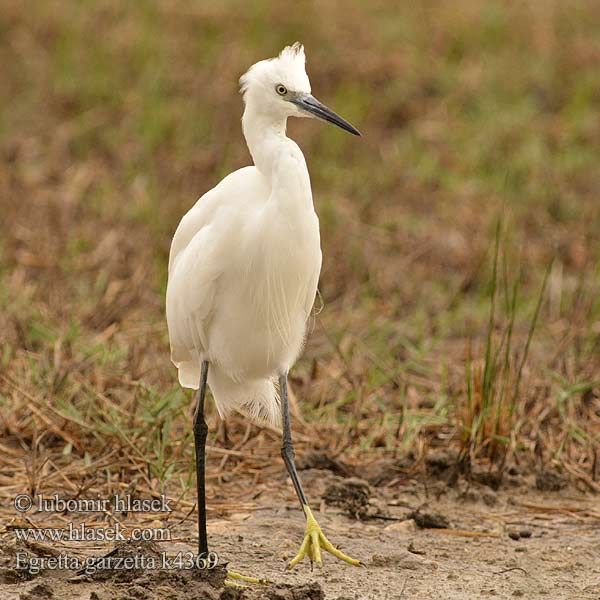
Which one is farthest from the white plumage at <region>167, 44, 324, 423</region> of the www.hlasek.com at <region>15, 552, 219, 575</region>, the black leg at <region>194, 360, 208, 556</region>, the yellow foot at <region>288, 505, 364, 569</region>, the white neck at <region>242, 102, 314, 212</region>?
the www.hlasek.com at <region>15, 552, 219, 575</region>

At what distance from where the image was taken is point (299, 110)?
3.43 m

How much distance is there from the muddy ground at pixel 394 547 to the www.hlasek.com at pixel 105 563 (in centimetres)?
3

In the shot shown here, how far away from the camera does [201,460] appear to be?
3633 mm

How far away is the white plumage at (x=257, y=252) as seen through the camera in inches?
133

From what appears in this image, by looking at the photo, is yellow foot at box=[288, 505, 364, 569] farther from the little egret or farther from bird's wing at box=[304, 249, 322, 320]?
bird's wing at box=[304, 249, 322, 320]

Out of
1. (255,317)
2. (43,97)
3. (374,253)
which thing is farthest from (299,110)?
(43,97)

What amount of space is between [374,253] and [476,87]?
273cm

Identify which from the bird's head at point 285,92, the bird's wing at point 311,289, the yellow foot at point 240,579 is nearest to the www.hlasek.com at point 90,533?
the yellow foot at point 240,579

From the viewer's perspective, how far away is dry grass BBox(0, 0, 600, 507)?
4383 mm

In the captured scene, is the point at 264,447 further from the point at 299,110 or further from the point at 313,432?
the point at 299,110

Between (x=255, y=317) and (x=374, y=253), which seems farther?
(x=374, y=253)

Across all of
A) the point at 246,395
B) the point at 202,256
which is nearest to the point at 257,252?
the point at 202,256

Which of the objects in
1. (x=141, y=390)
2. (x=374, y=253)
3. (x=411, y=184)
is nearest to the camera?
(x=141, y=390)

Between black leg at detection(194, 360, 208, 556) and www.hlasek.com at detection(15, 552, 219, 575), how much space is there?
0.23ft
